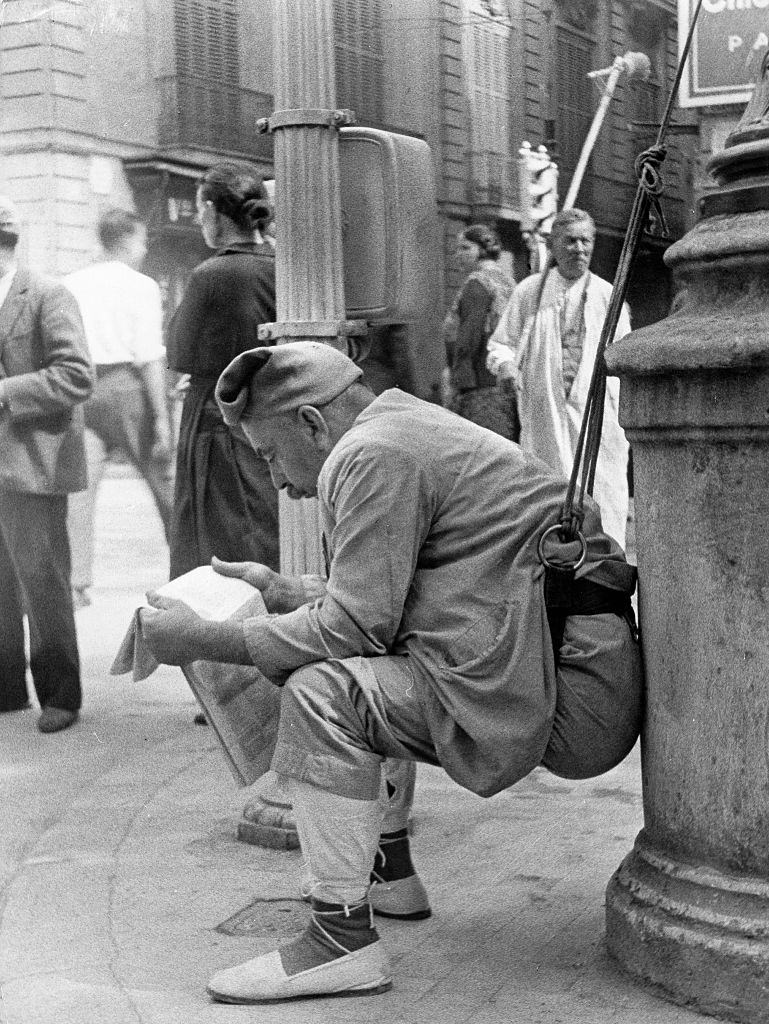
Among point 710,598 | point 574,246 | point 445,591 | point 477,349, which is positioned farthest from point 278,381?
point 477,349

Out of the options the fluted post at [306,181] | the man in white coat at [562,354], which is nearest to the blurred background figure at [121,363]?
the man in white coat at [562,354]

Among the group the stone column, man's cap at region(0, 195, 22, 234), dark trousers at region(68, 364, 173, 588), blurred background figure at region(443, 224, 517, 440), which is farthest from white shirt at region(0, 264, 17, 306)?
the stone column

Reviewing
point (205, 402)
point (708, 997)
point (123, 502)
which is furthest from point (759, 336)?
point (123, 502)

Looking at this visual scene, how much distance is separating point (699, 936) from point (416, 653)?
75cm

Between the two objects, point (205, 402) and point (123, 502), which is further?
point (123, 502)

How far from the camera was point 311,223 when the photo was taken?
4227 mm

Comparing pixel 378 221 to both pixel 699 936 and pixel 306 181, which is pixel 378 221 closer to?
pixel 306 181

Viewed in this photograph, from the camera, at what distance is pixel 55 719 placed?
5.92 meters

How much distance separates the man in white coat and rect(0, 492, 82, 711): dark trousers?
215 cm

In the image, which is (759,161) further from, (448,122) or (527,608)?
(448,122)

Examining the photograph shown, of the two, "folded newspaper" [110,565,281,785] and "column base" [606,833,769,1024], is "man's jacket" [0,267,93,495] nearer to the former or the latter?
"folded newspaper" [110,565,281,785]

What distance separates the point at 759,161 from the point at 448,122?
3919 mm

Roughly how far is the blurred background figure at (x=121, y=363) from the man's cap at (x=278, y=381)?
3494mm

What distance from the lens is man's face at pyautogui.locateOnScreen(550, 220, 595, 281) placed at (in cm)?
707
